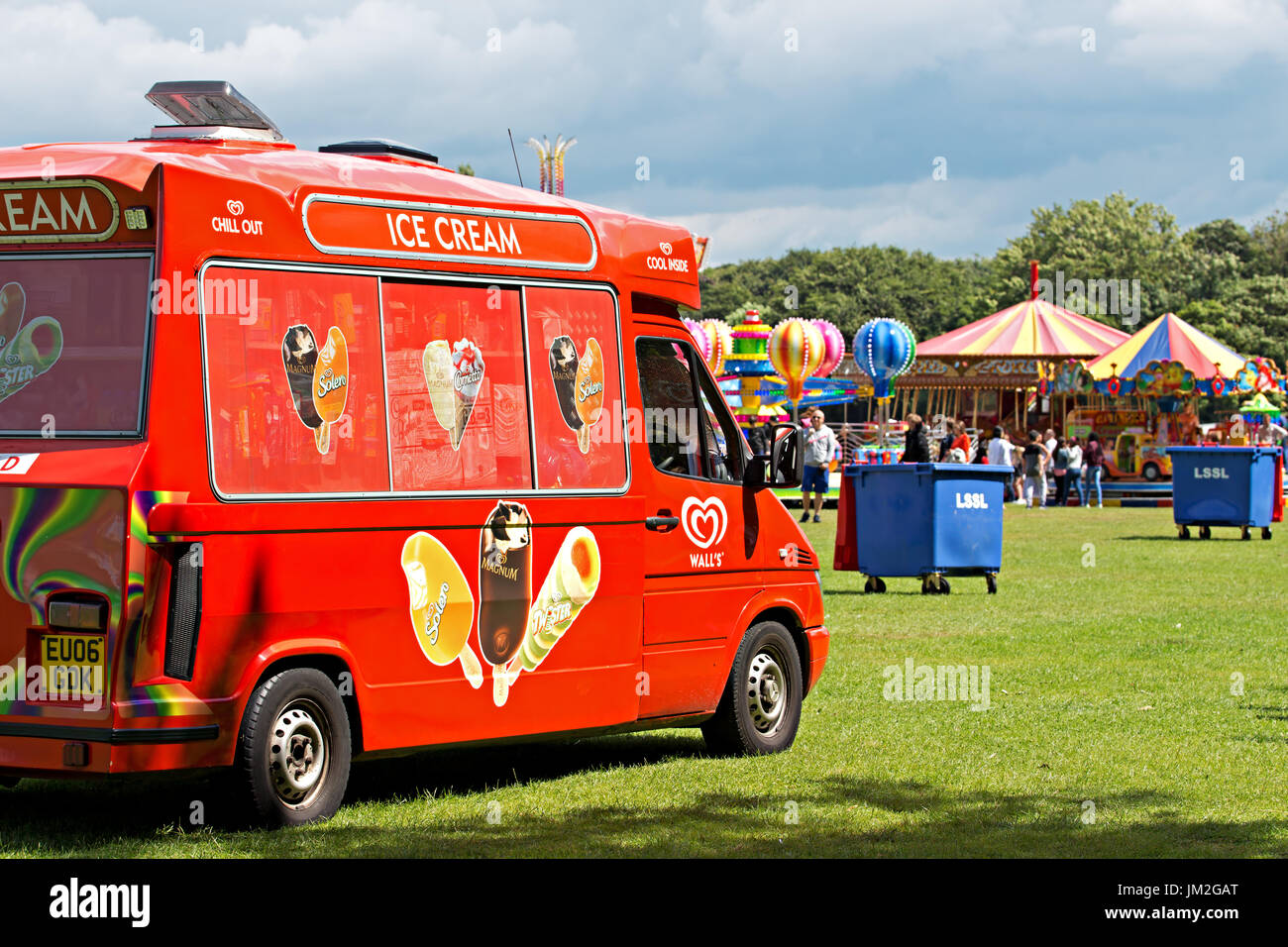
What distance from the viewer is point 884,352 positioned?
4919 cm

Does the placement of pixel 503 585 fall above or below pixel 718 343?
below

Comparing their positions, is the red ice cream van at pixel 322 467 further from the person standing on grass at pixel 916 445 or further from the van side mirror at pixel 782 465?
the person standing on grass at pixel 916 445

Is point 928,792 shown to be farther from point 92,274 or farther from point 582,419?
point 92,274

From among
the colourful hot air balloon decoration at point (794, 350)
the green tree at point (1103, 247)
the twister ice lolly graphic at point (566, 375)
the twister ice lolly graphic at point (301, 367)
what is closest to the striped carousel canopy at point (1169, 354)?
the colourful hot air balloon decoration at point (794, 350)

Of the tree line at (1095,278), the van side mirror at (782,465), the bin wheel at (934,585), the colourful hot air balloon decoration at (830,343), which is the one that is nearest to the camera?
the van side mirror at (782,465)

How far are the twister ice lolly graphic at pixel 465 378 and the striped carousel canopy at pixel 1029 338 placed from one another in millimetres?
50477

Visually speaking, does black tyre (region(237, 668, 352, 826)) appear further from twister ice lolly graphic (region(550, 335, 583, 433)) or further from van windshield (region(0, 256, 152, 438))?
twister ice lolly graphic (region(550, 335, 583, 433))

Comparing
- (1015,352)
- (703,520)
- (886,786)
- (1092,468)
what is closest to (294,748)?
(703,520)

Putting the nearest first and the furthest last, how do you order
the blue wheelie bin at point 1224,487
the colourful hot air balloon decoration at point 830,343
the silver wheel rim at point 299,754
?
the silver wheel rim at point 299,754 < the blue wheelie bin at point 1224,487 < the colourful hot air balloon decoration at point 830,343

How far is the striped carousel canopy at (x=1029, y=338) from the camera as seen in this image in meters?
57.4

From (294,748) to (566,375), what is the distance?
7.74 ft

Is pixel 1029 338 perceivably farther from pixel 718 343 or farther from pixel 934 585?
pixel 934 585

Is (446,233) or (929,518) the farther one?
(929,518)
